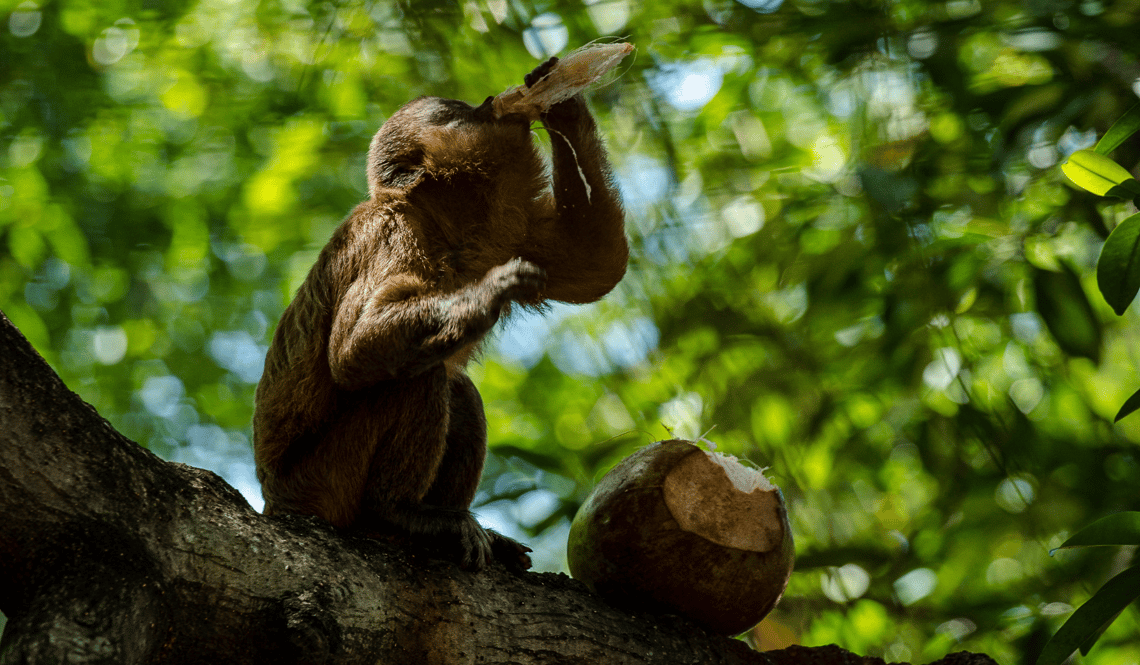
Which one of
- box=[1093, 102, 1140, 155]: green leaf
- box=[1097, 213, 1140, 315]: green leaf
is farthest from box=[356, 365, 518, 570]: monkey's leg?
box=[1093, 102, 1140, 155]: green leaf

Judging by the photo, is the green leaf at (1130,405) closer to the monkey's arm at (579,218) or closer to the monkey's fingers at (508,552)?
the monkey's arm at (579,218)

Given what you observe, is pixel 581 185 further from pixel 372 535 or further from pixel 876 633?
pixel 876 633

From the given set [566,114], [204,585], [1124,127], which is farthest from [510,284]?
[1124,127]

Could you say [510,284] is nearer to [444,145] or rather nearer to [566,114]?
[444,145]

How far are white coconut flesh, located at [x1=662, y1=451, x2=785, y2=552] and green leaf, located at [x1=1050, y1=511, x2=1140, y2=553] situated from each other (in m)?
0.88

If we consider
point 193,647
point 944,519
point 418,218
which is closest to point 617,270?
point 418,218

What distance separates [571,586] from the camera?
3072 mm

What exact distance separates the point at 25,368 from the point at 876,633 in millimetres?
4647

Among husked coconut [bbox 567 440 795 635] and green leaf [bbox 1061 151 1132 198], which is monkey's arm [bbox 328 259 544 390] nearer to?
husked coconut [bbox 567 440 795 635]

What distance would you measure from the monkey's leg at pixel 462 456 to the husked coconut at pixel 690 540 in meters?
0.40

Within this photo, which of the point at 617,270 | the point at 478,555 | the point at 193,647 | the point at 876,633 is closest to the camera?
the point at 193,647

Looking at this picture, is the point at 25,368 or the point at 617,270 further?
the point at 617,270

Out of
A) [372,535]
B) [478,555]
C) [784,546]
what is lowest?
[784,546]

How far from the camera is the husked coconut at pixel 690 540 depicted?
2.97m
